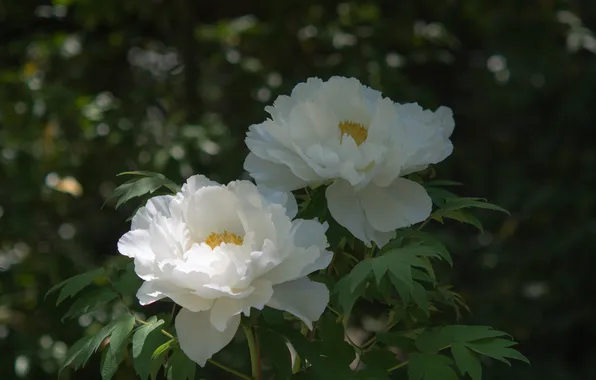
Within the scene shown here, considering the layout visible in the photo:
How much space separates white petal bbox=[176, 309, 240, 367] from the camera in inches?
29.0

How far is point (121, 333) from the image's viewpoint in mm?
820

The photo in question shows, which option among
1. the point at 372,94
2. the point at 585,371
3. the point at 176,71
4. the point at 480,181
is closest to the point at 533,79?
the point at 480,181

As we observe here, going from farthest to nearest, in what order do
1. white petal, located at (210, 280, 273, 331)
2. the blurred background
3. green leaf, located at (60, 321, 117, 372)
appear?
1. the blurred background
2. green leaf, located at (60, 321, 117, 372)
3. white petal, located at (210, 280, 273, 331)

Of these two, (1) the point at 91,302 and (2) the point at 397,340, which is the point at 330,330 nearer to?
(2) the point at 397,340

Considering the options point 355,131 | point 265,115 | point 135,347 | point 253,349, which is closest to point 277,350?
point 253,349

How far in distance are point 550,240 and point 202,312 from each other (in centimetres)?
182

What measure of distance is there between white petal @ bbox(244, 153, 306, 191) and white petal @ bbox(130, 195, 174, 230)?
0.09 meters

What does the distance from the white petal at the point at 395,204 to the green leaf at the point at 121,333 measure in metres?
0.27

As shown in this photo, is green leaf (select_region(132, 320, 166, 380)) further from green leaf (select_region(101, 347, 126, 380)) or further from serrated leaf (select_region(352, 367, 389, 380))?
serrated leaf (select_region(352, 367, 389, 380))

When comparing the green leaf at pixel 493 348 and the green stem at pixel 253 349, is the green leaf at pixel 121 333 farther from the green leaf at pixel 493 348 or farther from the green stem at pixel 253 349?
the green leaf at pixel 493 348

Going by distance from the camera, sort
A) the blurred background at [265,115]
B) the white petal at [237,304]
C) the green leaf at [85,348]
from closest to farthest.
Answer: the white petal at [237,304]
the green leaf at [85,348]
the blurred background at [265,115]

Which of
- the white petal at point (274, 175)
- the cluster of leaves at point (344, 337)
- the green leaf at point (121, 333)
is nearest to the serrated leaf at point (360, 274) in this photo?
the cluster of leaves at point (344, 337)

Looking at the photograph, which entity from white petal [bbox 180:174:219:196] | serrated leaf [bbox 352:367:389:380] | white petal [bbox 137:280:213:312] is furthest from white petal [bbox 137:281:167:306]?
serrated leaf [bbox 352:367:389:380]

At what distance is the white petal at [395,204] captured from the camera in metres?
0.79
